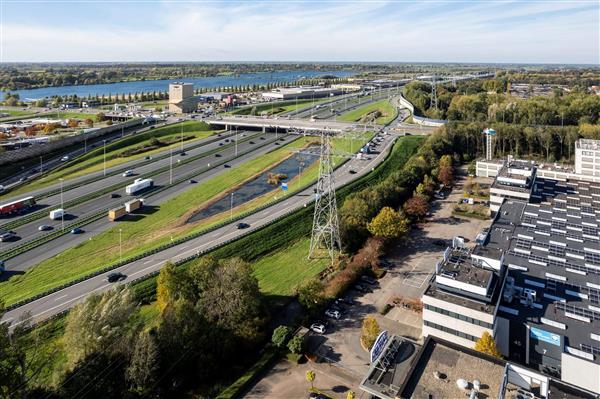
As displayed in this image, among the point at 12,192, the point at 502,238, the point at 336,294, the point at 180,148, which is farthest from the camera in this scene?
the point at 180,148

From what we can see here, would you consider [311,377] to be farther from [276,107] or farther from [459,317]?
[276,107]

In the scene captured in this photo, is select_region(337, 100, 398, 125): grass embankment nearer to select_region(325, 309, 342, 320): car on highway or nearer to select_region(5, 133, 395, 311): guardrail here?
select_region(5, 133, 395, 311): guardrail

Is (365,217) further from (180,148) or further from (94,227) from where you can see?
(180,148)

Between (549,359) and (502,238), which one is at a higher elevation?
(502,238)

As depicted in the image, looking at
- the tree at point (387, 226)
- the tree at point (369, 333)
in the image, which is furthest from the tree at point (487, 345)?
the tree at point (387, 226)

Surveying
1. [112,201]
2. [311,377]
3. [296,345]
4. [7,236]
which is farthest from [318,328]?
[112,201]

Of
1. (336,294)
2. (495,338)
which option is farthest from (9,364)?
(495,338)

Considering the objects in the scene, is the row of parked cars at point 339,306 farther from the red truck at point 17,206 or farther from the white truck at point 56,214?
the red truck at point 17,206
